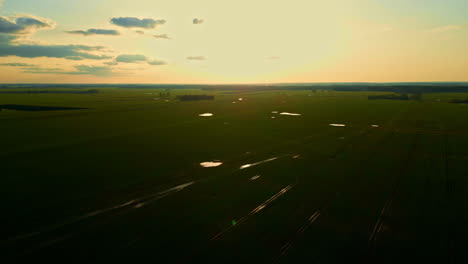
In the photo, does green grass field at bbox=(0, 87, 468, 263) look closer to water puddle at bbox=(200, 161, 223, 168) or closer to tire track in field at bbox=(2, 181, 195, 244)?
tire track in field at bbox=(2, 181, 195, 244)

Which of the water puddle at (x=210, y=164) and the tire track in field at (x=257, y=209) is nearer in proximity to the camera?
the tire track in field at (x=257, y=209)

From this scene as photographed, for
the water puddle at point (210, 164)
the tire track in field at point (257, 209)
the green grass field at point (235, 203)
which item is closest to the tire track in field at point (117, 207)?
the green grass field at point (235, 203)

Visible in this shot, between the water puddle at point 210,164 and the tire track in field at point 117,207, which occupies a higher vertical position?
the tire track in field at point 117,207

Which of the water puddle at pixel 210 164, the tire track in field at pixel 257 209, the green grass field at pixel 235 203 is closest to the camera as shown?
the green grass field at pixel 235 203

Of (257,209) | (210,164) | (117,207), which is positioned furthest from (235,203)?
(210,164)

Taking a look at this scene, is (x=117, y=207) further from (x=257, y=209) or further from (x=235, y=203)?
(x=257, y=209)

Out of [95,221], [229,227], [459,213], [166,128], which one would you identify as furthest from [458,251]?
[166,128]

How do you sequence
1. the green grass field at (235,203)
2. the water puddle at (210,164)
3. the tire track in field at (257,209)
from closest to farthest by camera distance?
the green grass field at (235,203) < the tire track in field at (257,209) < the water puddle at (210,164)

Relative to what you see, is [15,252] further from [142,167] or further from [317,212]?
[317,212]

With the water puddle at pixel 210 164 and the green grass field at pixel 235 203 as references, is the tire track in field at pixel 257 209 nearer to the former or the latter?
the green grass field at pixel 235 203

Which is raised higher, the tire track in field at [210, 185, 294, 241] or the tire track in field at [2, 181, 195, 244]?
the tire track in field at [2, 181, 195, 244]

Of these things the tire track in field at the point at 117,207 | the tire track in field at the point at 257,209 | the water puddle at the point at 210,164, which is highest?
the tire track in field at the point at 117,207

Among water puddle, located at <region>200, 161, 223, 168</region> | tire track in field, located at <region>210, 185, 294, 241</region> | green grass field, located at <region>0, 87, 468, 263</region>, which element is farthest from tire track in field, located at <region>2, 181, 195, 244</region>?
tire track in field, located at <region>210, 185, 294, 241</region>
